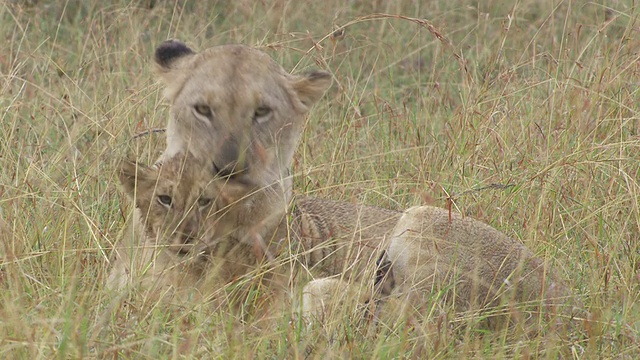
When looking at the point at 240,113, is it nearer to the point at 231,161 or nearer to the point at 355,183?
the point at 231,161

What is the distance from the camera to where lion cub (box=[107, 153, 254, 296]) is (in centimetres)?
415

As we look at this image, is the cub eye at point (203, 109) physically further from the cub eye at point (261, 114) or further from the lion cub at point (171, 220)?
the lion cub at point (171, 220)

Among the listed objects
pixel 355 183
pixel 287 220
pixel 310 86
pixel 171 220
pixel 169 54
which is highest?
pixel 169 54

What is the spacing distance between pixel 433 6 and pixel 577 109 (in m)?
3.72

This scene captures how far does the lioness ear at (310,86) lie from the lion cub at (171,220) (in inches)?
32.0

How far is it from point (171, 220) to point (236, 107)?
25.9 inches

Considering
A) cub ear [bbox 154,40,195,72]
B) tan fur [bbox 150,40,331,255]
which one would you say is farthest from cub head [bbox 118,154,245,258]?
cub ear [bbox 154,40,195,72]

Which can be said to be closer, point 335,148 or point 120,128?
point 120,128

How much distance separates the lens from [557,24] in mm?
9023

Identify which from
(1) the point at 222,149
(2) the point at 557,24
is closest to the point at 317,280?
(1) the point at 222,149

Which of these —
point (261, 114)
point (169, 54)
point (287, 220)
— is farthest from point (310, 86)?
point (287, 220)

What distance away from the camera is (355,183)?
210 inches

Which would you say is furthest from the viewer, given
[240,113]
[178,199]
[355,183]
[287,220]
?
[355,183]

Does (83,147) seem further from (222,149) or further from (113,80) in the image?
(222,149)
